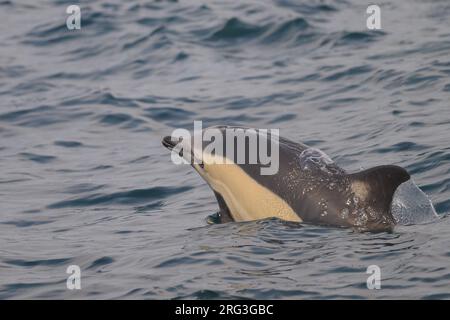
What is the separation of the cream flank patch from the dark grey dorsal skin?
6 centimetres

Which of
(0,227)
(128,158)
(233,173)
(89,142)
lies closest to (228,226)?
(233,173)

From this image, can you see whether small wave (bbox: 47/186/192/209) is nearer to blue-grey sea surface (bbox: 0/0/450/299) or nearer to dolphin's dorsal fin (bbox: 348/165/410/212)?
blue-grey sea surface (bbox: 0/0/450/299)

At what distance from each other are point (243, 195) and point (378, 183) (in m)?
1.48

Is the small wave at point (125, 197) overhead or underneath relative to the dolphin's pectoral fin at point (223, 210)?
underneath

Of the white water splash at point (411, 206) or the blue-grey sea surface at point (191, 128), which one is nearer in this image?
the blue-grey sea surface at point (191, 128)

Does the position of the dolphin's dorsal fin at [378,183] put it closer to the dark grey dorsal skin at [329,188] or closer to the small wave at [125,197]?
the dark grey dorsal skin at [329,188]

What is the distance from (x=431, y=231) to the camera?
1054 cm

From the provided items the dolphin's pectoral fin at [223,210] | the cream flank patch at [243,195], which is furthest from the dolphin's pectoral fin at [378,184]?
the dolphin's pectoral fin at [223,210]

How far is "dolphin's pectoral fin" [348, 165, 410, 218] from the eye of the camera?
1001 cm

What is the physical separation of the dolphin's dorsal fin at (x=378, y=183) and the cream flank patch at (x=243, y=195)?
76cm

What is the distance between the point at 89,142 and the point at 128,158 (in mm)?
1216

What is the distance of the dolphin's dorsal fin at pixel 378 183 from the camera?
394 inches

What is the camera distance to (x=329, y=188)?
10.4m
